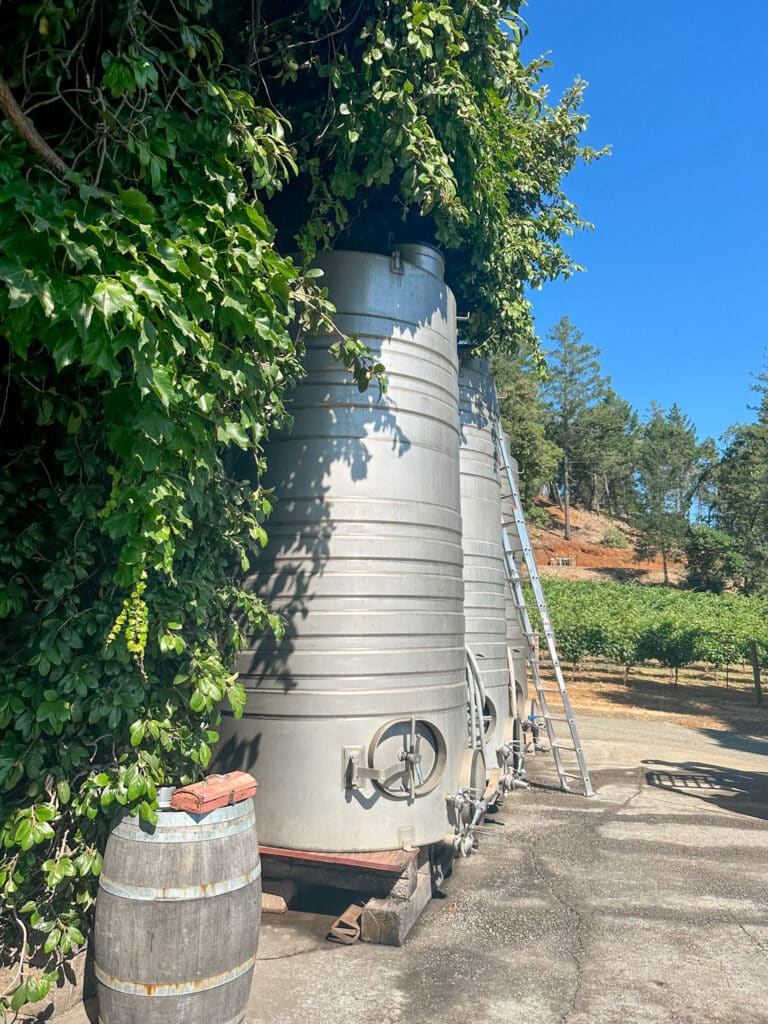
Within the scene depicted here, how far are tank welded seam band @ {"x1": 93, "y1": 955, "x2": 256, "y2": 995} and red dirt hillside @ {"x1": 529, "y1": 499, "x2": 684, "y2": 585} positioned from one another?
60164mm

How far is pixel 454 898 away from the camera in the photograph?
6484 millimetres

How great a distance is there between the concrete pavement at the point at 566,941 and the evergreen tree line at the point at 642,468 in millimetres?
33786

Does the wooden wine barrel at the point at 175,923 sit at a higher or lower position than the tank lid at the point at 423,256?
lower

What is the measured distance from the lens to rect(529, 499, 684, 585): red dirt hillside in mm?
66250

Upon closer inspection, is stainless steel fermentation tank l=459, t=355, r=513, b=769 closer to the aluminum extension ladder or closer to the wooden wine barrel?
the aluminum extension ladder

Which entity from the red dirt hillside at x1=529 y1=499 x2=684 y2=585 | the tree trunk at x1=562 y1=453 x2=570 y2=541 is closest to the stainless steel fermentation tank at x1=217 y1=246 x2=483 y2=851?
the red dirt hillside at x1=529 y1=499 x2=684 y2=585

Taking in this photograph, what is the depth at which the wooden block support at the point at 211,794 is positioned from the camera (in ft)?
13.8

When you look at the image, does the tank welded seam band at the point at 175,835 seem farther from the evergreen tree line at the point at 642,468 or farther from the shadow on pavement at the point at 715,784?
the evergreen tree line at the point at 642,468

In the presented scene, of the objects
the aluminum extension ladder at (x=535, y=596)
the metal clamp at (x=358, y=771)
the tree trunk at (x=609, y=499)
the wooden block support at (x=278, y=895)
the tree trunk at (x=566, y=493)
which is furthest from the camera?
the tree trunk at (x=609, y=499)

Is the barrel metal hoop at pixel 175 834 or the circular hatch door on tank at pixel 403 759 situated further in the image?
the circular hatch door on tank at pixel 403 759

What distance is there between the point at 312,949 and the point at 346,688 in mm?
1865

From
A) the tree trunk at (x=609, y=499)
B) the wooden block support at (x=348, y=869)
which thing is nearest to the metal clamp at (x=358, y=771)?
the wooden block support at (x=348, y=869)

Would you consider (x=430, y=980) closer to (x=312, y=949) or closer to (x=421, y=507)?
(x=312, y=949)

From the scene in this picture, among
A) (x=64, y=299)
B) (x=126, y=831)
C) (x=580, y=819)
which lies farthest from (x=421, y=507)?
(x=580, y=819)
